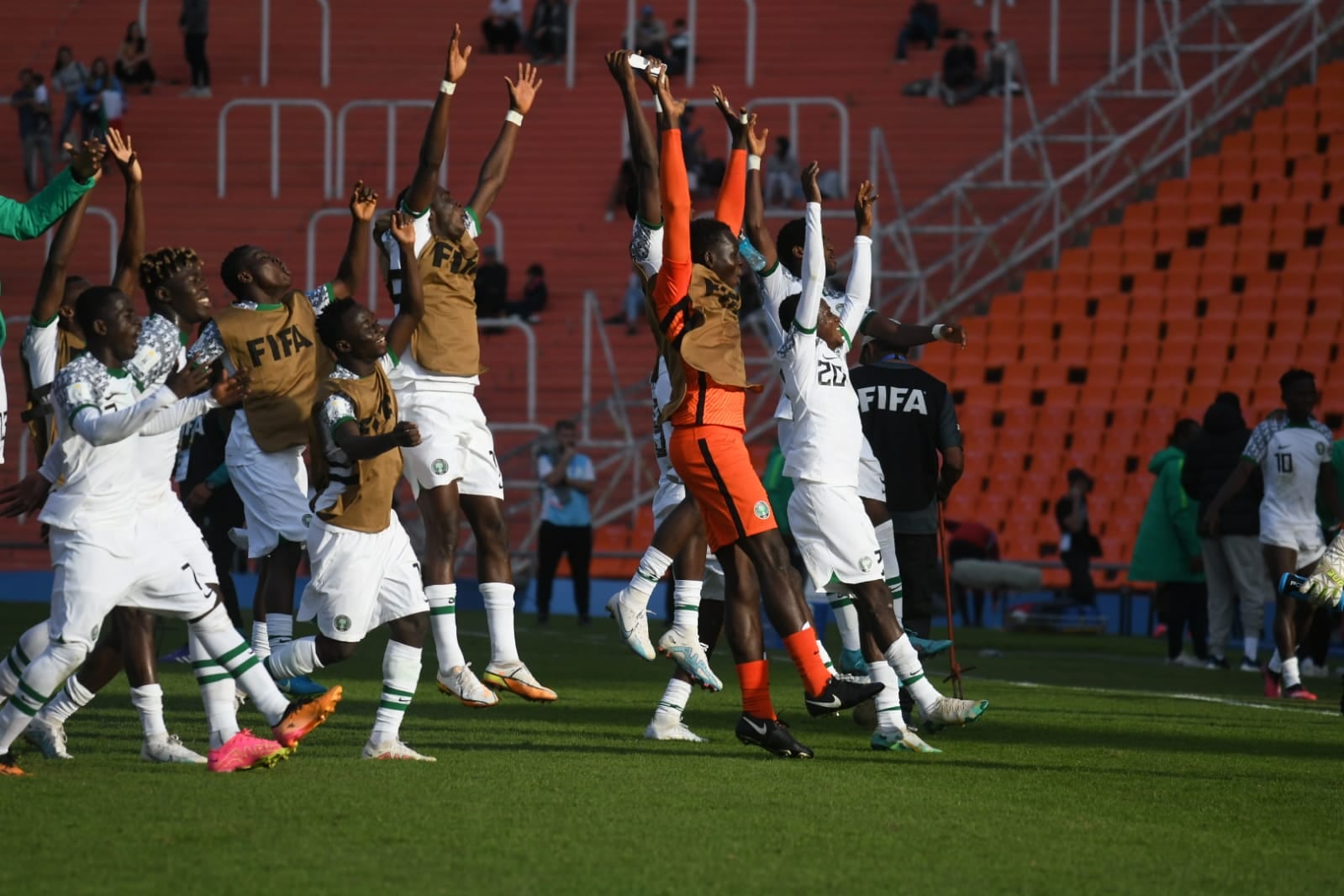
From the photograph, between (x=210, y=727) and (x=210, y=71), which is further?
(x=210, y=71)

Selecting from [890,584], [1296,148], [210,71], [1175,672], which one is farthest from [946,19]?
[890,584]

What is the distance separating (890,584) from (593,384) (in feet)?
57.6

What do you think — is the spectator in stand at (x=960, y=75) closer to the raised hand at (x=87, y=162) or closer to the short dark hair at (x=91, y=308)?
the raised hand at (x=87, y=162)

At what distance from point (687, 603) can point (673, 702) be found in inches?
24.1

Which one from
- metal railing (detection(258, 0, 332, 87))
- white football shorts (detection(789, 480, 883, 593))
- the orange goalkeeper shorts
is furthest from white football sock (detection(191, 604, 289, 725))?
metal railing (detection(258, 0, 332, 87))

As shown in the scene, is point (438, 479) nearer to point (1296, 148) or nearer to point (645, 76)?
point (645, 76)

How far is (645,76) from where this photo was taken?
27.6ft

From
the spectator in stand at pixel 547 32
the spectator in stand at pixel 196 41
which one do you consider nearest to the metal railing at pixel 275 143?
the spectator in stand at pixel 196 41

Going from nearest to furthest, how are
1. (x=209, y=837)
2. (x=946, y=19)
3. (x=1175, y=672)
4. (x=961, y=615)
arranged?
(x=209, y=837) → (x=1175, y=672) → (x=961, y=615) → (x=946, y=19)

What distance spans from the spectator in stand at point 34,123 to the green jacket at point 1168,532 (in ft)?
61.4

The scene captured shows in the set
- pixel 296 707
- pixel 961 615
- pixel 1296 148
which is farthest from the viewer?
pixel 1296 148

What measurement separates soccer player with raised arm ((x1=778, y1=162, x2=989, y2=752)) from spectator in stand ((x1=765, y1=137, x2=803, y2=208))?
19.3 m

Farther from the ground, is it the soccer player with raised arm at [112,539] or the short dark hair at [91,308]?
the short dark hair at [91,308]

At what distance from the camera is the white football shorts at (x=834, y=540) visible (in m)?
8.60
